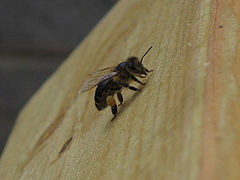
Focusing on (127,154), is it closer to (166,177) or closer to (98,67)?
(166,177)

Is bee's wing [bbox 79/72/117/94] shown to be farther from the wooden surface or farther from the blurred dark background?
the blurred dark background

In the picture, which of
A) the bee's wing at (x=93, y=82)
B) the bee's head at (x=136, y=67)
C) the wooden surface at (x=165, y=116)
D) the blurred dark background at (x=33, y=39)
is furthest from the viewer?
the blurred dark background at (x=33, y=39)

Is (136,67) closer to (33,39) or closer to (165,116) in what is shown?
(165,116)

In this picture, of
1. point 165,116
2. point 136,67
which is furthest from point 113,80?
point 165,116

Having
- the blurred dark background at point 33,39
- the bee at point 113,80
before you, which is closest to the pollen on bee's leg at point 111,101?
the bee at point 113,80

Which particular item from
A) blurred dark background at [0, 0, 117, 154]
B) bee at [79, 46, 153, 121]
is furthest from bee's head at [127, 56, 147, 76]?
blurred dark background at [0, 0, 117, 154]

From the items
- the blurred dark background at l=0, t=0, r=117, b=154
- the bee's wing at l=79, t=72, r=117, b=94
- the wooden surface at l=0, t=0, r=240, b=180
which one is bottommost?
the wooden surface at l=0, t=0, r=240, b=180

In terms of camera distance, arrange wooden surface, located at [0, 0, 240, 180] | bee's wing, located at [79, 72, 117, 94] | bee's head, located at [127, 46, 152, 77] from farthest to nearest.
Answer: bee's wing, located at [79, 72, 117, 94] < bee's head, located at [127, 46, 152, 77] < wooden surface, located at [0, 0, 240, 180]

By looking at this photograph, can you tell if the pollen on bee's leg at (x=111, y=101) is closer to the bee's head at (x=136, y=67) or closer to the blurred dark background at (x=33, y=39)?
the bee's head at (x=136, y=67)
